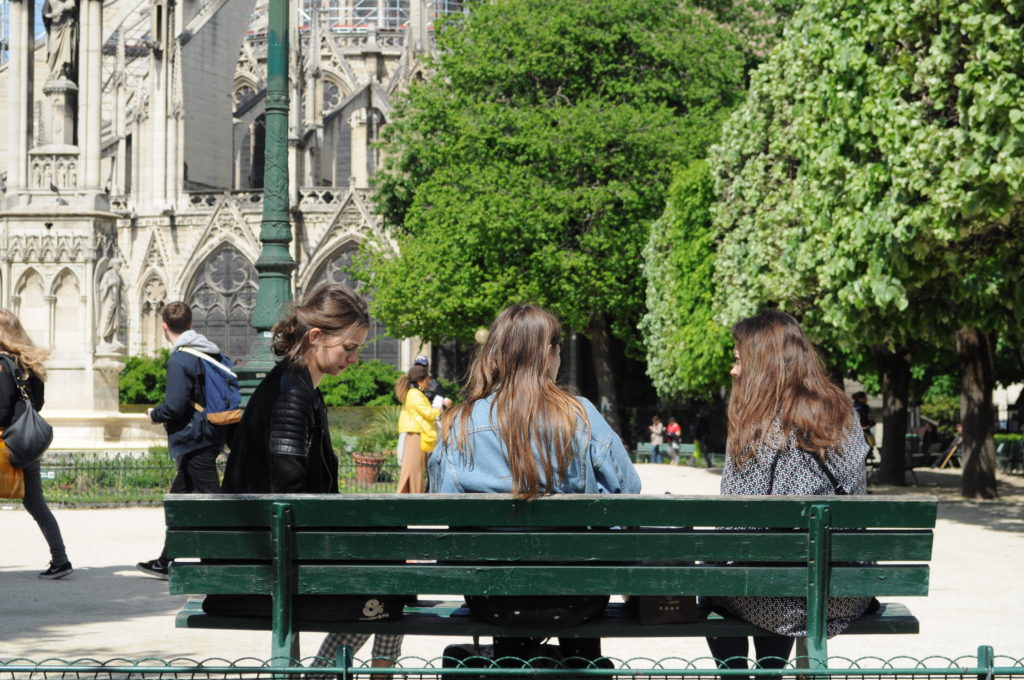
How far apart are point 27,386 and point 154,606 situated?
1.53 m

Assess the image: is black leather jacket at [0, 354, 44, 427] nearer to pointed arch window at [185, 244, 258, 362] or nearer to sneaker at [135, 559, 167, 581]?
sneaker at [135, 559, 167, 581]

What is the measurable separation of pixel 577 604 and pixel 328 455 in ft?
3.48

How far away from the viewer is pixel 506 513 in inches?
168

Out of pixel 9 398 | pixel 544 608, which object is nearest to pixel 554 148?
pixel 9 398

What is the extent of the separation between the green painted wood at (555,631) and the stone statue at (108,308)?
1393 cm

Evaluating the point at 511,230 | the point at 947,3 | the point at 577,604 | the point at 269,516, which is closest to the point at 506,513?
the point at 577,604

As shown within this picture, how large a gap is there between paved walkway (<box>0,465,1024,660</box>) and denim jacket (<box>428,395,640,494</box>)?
7.51ft

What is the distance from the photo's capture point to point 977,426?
19.1 m

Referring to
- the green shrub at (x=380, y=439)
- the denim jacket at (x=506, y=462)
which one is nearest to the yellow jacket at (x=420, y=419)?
the green shrub at (x=380, y=439)

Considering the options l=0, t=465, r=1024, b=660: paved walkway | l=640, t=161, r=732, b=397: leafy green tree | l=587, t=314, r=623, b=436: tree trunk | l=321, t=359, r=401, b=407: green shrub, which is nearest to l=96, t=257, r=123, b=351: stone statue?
l=0, t=465, r=1024, b=660: paved walkway

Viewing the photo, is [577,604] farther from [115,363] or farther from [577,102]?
[577,102]

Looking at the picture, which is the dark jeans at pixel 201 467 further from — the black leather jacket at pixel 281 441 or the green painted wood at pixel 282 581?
the green painted wood at pixel 282 581

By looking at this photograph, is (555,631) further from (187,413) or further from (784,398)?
(187,413)

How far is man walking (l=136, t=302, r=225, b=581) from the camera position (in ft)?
28.4
